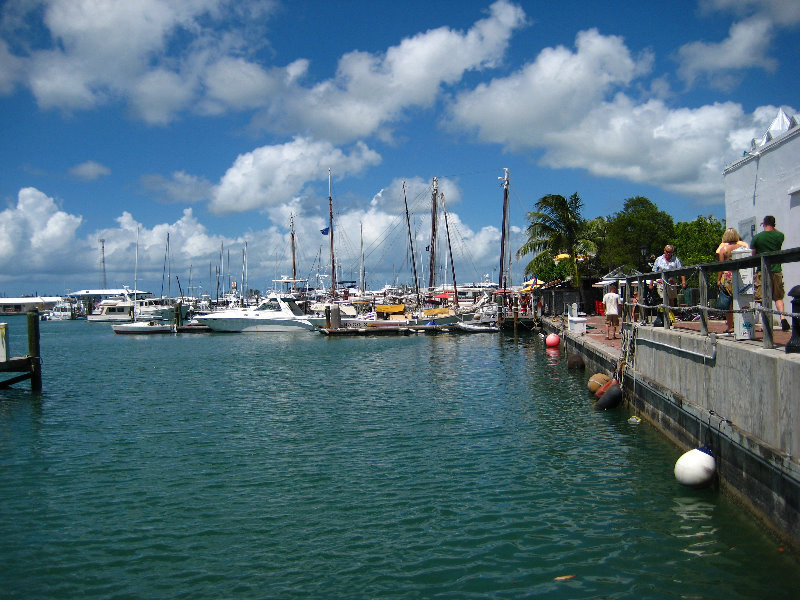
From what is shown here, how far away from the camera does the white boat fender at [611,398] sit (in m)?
15.9

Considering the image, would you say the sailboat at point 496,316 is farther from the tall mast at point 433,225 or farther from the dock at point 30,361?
the dock at point 30,361

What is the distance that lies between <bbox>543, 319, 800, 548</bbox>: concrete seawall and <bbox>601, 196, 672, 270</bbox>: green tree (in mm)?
42286

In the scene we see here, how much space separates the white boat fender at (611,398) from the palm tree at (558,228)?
99.6ft

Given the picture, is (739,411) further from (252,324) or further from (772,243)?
(252,324)

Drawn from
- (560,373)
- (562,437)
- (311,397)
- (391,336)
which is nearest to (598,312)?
(391,336)

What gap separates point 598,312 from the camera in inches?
1704

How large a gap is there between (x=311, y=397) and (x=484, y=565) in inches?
535

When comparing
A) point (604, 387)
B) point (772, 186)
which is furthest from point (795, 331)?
point (772, 186)

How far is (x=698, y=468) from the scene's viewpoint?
932cm

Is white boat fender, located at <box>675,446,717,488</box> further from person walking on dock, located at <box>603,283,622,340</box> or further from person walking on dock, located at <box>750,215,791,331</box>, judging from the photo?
person walking on dock, located at <box>603,283,622,340</box>

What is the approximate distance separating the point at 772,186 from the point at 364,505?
12.7 m

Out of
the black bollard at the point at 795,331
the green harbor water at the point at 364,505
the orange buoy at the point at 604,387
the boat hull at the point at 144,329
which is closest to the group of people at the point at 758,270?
the black bollard at the point at 795,331

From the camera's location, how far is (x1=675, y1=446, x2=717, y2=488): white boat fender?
927 cm

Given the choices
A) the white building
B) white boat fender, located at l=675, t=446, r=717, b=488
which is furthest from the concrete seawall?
the white building
